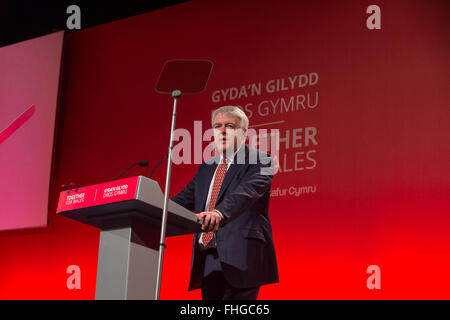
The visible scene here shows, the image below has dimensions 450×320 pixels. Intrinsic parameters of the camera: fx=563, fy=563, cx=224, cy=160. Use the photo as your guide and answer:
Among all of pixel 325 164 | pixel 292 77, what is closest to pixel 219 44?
pixel 292 77

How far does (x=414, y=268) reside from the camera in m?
3.58

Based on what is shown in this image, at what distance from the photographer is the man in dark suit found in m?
2.48

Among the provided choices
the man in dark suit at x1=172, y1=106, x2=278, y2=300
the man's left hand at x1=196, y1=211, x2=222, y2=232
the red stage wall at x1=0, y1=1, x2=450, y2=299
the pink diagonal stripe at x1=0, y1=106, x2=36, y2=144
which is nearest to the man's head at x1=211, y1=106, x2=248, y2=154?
the man in dark suit at x1=172, y1=106, x2=278, y2=300

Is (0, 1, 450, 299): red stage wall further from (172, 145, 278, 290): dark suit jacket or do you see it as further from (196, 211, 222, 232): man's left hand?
(196, 211, 222, 232): man's left hand

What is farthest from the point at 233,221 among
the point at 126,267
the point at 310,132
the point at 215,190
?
the point at 310,132

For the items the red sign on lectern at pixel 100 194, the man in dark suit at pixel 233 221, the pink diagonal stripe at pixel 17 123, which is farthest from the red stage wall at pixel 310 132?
the red sign on lectern at pixel 100 194

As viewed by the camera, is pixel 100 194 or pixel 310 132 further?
pixel 310 132

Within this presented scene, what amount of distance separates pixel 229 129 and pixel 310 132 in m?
1.49

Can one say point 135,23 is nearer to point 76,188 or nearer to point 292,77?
point 292,77

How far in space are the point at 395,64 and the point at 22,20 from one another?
3.72m

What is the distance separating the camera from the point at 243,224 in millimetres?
2590

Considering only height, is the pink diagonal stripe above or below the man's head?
above

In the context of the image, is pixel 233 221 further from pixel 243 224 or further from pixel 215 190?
pixel 215 190

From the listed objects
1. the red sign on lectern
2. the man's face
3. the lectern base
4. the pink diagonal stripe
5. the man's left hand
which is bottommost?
the lectern base
